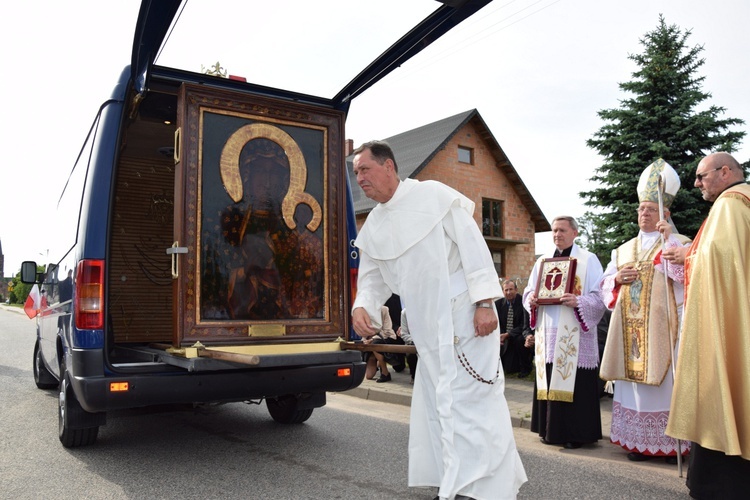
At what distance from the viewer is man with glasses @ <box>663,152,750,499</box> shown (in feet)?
12.5

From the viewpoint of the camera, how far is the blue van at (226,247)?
183 inches

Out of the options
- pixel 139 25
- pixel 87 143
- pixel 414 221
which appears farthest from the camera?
pixel 87 143

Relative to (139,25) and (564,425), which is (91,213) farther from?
(564,425)

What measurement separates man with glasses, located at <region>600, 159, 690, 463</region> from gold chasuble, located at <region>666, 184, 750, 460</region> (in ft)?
4.13

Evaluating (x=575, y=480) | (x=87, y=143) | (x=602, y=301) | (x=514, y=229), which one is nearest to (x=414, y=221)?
(x=575, y=480)

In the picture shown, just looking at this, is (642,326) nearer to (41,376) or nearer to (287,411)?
(287,411)

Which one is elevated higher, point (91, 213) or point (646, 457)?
point (91, 213)

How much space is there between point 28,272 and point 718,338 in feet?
24.2

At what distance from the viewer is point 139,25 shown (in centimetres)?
415

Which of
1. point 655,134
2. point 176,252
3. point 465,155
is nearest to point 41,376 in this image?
point 176,252

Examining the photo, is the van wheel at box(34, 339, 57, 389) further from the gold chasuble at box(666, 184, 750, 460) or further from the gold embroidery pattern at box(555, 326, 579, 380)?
the gold chasuble at box(666, 184, 750, 460)

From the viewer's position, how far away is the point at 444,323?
12.2ft

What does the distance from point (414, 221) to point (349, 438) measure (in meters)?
2.93

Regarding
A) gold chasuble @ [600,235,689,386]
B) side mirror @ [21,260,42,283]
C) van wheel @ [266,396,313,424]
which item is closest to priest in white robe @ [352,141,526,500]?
gold chasuble @ [600,235,689,386]
